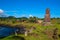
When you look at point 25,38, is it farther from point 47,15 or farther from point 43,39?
point 47,15

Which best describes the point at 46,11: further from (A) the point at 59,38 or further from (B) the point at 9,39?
(B) the point at 9,39

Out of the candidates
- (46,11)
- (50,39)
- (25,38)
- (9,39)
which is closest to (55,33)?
(50,39)

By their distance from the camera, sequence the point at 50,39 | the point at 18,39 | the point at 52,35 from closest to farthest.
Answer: the point at 18,39 < the point at 50,39 < the point at 52,35

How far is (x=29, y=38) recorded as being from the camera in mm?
35250

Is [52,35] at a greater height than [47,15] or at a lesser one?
lesser

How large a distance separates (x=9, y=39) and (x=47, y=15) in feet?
129

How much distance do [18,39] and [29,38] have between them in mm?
2624

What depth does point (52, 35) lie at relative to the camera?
42.3 m

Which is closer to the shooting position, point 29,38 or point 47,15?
point 29,38

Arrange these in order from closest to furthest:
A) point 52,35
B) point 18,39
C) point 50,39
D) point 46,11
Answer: point 18,39
point 50,39
point 52,35
point 46,11

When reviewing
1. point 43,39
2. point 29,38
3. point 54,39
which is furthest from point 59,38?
point 29,38

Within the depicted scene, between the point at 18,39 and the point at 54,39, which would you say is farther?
the point at 54,39

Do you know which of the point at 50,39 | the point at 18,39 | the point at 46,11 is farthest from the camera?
the point at 46,11

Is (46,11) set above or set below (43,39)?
above
